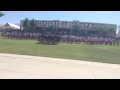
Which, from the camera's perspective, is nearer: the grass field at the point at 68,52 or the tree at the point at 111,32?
the grass field at the point at 68,52

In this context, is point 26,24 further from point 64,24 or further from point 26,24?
point 64,24

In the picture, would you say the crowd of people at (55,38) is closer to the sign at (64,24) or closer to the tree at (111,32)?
the tree at (111,32)

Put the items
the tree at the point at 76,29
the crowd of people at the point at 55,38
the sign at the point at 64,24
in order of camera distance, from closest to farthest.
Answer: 1. the crowd of people at the point at 55,38
2. the tree at the point at 76,29
3. the sign at the point at 64,24

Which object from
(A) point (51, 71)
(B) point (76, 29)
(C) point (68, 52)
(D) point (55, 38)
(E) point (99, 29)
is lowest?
(C) point (68, 52)

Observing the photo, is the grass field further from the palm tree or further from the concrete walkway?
the palm tree

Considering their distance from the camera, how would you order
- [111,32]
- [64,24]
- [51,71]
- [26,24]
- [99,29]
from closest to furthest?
[51,71], [111,32], [99,29], [64,24], [26,24]

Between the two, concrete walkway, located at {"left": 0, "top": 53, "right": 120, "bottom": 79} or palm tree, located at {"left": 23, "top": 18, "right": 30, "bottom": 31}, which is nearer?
concrete walkway, located at {"left": 0, "top": 53, "right": 120, "bottom": 79}

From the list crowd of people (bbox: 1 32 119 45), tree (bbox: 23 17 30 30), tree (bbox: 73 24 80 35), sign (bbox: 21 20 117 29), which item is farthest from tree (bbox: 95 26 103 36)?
crowd of people (bbox: 1 32 119 45)

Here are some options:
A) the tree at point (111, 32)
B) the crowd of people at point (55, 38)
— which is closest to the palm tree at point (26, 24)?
the tree at point (111, 32)

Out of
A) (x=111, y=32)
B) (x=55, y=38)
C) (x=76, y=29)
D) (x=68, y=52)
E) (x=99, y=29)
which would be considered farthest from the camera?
(x=76, y=29)

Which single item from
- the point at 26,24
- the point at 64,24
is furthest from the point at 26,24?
the point at 64,24
